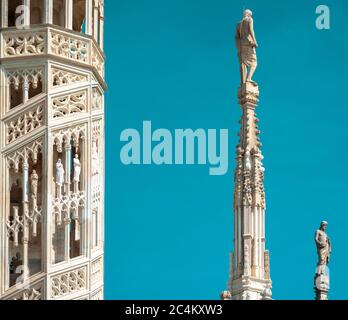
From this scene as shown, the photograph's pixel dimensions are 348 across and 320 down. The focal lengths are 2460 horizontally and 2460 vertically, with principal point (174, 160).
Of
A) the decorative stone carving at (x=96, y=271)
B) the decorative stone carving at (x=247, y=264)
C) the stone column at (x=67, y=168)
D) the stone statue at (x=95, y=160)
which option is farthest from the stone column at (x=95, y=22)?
the decorative stone carving at (x=247, y=264)

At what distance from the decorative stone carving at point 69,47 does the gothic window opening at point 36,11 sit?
970mm

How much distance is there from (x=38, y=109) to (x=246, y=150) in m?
7.92

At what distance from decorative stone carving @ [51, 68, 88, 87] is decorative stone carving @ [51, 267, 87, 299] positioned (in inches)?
→ 171

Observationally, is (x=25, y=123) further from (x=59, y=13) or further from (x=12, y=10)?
(x=12, y=10)

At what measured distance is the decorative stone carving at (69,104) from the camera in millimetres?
56844

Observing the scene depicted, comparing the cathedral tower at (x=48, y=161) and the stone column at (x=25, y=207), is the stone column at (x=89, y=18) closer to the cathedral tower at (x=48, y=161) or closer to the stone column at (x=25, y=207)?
the cathedral tower at (x=48, y=161)

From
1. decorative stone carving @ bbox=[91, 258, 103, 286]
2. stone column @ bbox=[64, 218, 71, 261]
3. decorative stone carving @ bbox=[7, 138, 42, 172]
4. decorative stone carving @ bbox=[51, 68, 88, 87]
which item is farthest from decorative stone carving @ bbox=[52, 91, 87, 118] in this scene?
decorative stone carving @ bbox=[91, 258, 103, 286]

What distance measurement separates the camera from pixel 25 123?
5681 centimetres

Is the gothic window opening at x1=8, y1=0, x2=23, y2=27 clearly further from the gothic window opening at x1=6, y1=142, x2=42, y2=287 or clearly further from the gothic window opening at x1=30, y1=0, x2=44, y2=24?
the gothic window opening at x1=6, y1=142, x2=42, y2=287

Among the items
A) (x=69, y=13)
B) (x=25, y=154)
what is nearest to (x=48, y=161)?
(x=25, y=154)
